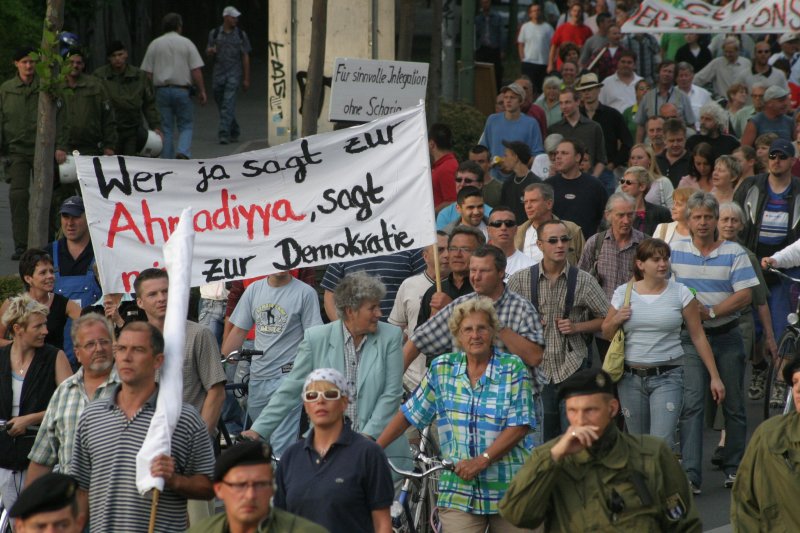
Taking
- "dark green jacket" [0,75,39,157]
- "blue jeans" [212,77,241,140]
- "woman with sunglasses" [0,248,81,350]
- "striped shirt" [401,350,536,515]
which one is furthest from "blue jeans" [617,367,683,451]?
"blue jeans" [212,77,241,140]

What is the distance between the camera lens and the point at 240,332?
35.7 feet

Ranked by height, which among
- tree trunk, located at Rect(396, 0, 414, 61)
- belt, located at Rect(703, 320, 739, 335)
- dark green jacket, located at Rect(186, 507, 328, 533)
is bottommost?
belt, located at Rect(703, 320, 739, 335)

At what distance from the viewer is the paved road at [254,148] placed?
10391 mm

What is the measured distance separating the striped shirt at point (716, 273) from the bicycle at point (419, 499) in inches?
110

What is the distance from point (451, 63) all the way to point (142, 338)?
60.1 ft

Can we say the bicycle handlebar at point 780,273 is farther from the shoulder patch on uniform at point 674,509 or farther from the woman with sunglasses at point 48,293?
the shoulder patch on uniform at point 674,509

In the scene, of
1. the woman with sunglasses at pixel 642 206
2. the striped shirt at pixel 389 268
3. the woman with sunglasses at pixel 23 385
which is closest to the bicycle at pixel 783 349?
the woman with sunglasses at pixel 642 206

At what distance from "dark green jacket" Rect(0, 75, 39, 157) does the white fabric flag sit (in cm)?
802

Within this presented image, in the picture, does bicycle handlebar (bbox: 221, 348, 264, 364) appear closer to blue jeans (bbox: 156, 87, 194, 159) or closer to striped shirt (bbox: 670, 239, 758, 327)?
striped shirt (bbox: 670, 239, 758, 327)

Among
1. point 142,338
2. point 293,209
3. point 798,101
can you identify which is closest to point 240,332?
point 293,209

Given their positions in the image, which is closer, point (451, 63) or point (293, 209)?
point (293, 209)

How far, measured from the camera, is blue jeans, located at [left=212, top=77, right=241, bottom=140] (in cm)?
2241

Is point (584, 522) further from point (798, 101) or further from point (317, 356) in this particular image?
point (798, 101)

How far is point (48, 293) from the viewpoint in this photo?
10188 millimetres
